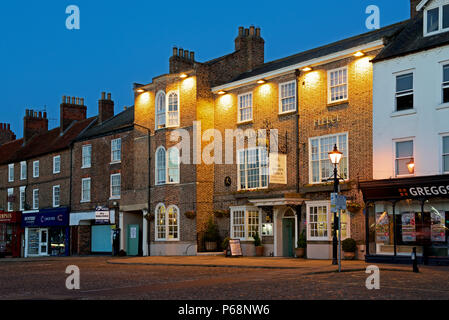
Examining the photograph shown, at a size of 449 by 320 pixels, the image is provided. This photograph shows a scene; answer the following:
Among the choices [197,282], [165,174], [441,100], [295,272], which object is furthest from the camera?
[165,174]

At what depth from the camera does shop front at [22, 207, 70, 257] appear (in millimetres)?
44122

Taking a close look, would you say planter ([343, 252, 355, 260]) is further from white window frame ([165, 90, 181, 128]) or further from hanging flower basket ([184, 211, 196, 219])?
white window frame ([165, 90, 181, 128])

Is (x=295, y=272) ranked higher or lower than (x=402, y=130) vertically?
lower

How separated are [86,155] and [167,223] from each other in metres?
10.9

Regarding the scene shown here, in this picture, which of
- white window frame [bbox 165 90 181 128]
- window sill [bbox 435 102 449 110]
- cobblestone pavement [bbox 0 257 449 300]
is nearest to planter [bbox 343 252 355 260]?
cobblestone pavement [bbox 0 257 449 300]

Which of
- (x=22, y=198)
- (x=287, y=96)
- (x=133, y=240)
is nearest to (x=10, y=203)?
(x=22, y=198)

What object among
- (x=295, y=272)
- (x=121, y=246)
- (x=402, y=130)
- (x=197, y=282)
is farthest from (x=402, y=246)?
(x=121, y=246)

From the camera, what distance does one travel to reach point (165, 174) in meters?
35.3

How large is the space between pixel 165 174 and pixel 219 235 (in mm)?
4854

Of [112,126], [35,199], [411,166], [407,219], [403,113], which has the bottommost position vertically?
[407,219]

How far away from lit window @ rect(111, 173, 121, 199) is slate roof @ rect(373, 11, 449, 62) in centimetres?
1996

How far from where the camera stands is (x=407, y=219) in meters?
24.2

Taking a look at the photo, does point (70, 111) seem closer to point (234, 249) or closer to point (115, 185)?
point (115, 185)
